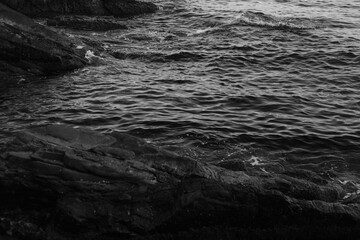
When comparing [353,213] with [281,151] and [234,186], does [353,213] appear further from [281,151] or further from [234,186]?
[281,151]

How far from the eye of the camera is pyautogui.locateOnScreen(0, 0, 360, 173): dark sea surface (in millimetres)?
18953

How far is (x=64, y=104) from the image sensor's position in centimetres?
2228

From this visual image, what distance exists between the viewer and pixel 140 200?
1216 centimetres

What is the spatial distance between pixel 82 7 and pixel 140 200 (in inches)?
1373

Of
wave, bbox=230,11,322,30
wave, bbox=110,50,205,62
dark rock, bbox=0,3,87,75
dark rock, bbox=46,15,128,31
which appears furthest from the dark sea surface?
dark rock, bbox=46,15,128,31

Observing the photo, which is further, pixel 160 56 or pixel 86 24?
pixel 86 24

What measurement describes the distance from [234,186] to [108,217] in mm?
3789

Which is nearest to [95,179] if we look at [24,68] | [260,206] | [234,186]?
[234,186]

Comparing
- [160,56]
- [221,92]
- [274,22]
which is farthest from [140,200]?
[274,22]

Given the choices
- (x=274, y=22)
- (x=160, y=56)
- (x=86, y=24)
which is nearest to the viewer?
(x=160, y=56)

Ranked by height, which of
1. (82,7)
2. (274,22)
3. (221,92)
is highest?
(82,7)

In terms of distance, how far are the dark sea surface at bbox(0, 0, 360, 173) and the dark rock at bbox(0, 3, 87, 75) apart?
131cm

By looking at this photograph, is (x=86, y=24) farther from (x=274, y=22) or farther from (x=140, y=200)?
(x=140, y=200)

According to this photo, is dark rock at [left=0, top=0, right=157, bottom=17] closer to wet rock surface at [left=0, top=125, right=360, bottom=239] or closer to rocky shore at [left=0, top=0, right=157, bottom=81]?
rocky shore at [left=0, top=0, right=157, bottom=81]
